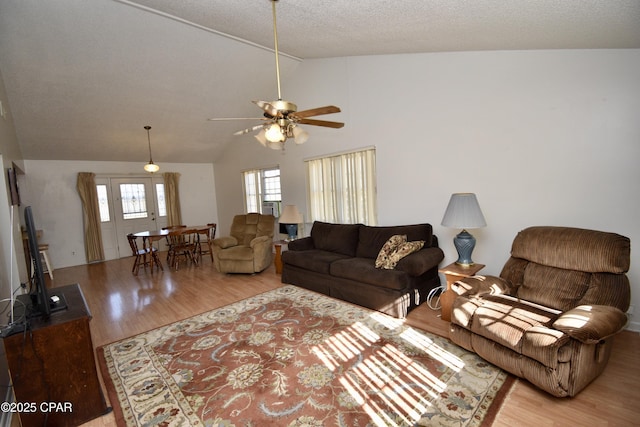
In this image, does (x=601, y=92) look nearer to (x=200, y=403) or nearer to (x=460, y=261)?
(x=460, y=261)

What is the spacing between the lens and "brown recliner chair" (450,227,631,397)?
1.70m

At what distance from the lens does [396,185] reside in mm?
3967

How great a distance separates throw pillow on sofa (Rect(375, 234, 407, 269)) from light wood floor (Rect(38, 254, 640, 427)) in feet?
2.01

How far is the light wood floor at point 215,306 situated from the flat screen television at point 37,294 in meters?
0.78

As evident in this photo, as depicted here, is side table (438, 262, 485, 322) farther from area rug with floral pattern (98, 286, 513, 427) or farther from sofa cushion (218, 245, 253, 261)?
sofa cushion (218, 245, 253, 261)

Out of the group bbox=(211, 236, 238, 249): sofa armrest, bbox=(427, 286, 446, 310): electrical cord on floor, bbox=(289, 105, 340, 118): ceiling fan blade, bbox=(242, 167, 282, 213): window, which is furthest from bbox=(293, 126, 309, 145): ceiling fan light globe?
bbox=(242, 167, 282, 213): window

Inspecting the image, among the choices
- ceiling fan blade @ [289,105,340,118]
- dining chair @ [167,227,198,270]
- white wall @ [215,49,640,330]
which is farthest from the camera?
dining chair @ [167,227,198,270]

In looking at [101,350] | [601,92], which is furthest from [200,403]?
[601,92]

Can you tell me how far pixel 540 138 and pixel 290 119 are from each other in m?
2.44

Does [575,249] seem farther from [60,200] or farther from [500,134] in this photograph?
[60,200]

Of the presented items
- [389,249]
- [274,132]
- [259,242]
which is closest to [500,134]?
[389,249]

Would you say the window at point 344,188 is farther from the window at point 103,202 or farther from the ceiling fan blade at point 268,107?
the window at point 103,202

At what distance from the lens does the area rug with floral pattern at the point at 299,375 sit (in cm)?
176

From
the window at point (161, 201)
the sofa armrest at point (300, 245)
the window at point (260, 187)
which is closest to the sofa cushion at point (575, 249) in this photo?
the sofa armrest at point (300, 245)
